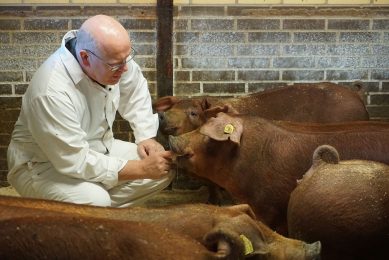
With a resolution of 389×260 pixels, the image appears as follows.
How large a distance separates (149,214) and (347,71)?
4057 mm

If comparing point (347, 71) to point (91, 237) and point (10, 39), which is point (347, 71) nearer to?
point (10, 39)

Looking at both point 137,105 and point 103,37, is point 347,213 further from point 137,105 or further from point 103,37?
point 137,105

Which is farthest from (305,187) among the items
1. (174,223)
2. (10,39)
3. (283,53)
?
(10,39)

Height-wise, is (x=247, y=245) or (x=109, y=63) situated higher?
(x=109, y=63)

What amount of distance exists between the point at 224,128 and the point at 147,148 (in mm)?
661

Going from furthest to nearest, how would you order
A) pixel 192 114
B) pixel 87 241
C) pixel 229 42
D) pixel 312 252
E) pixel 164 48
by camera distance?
1. pixel 229 42
2. pixel 164 48
3. pixel 192 114
4. pixel 312 252
5. pixel 87 241

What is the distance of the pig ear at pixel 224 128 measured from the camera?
473 cm

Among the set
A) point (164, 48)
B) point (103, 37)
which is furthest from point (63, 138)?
point (164, 48)

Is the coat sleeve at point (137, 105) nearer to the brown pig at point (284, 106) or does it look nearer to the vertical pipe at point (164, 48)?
the brown pig at point (284, 106)

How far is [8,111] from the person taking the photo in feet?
20.9

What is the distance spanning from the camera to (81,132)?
171 inches

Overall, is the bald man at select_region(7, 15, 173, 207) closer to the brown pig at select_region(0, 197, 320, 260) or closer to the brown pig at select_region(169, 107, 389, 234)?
the brown pig at select_region(169, 107, 389, 234)

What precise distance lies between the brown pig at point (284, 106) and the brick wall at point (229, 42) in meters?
0.60

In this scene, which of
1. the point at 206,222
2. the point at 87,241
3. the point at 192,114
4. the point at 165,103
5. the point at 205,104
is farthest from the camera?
the point at 165,103
